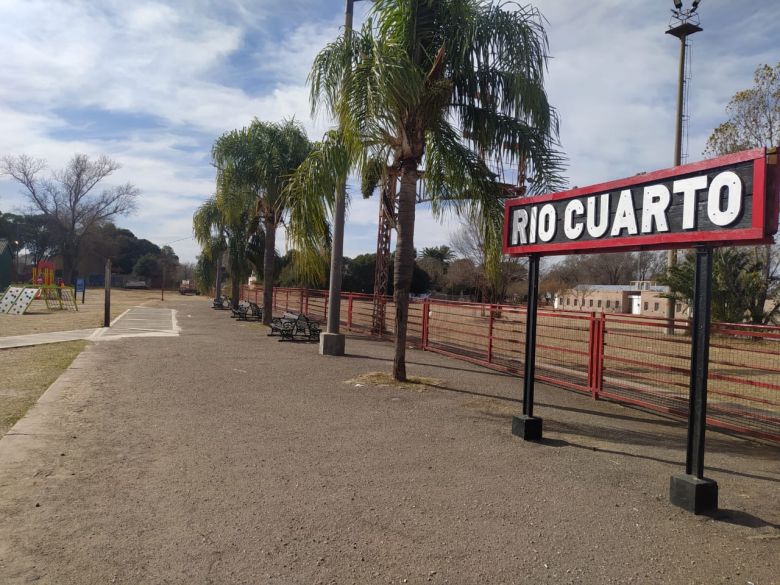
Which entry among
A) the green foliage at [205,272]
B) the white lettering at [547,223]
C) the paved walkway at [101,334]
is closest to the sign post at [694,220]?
the white lettering at [547,223]

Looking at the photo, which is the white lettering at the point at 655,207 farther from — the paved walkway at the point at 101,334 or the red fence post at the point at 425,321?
the paved walkway at the point at 101,334

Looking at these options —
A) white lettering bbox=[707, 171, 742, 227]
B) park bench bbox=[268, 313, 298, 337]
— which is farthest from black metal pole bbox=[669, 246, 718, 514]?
park bench bbox=[268, 313, 298, 337]

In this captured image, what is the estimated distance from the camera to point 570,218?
579 cm

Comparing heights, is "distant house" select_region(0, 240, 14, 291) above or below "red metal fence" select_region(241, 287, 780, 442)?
above

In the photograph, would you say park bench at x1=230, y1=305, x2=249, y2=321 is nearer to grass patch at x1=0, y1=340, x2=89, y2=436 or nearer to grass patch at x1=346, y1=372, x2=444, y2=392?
grass patch at x1=0, y1=340, x2=89, y2=436

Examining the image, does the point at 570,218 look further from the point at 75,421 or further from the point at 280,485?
the point at 75,421

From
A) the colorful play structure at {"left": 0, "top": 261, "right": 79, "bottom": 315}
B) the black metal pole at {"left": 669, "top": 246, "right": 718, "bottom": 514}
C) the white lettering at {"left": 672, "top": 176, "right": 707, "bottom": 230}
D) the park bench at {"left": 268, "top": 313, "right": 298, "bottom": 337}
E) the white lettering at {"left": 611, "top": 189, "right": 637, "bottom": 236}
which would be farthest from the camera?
the colorful play structure at {"left": 0, "top": 261, "right": 79, "bottom": 315}

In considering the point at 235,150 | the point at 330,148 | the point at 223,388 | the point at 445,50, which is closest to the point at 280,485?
the point at 223,388

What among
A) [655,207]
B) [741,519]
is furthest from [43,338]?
[741,519]

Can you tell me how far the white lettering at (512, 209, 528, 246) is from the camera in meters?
6.48

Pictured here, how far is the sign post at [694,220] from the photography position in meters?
4.08

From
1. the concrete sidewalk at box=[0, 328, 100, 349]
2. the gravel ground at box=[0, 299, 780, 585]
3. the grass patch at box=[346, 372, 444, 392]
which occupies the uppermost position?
the grass patch at box=[346, 372, 444, 392]

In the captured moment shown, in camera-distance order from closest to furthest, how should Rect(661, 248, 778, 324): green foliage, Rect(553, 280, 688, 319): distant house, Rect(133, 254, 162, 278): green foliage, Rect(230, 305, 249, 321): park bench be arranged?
Rect(661, 248, 778, 324): green foliage → Rect(230, 305, 249, 321): park bench → Rect(553, 280, 688, 319): distant house → Rect(133, 254, 162, 278): green foliage

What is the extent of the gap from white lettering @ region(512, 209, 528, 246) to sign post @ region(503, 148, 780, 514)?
22.7 inches
